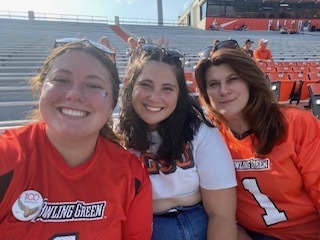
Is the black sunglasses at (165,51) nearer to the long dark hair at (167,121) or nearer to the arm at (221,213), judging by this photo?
the long dark hair at (167,121)

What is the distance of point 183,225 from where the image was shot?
1.38m

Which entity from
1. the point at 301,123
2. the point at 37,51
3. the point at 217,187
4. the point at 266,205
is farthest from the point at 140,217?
the point at 37,51

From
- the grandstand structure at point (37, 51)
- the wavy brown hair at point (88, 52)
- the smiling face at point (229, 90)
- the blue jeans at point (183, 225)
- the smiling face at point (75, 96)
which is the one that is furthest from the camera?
the grandstand structure at point (37, 51)

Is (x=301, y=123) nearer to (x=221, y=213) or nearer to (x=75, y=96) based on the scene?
(x=221, y=213)

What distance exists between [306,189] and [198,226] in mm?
562

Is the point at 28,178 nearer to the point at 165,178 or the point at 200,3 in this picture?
the point at 165,178

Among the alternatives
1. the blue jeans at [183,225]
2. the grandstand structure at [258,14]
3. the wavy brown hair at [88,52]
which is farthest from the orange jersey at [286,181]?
the grandstand structure at [258,14]

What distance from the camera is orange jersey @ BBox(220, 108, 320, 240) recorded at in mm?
1342

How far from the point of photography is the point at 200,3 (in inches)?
914

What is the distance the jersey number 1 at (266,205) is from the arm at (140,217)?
51 centimetres

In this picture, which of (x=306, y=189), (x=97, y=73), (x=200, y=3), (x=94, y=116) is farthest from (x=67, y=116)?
(x=200, y=3)

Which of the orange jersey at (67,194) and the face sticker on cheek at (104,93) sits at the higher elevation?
the face sticker on cheek at (104,93)

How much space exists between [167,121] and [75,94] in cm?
55

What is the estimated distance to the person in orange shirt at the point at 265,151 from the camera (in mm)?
1354
